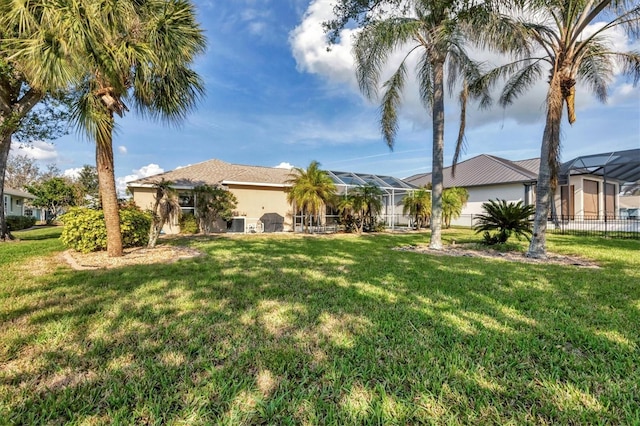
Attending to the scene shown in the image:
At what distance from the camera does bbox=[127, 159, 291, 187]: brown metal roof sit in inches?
657

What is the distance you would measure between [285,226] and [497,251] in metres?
11.8

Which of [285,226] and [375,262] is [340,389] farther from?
[285,226]

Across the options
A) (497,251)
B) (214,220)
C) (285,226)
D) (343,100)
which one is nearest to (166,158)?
(214,220)

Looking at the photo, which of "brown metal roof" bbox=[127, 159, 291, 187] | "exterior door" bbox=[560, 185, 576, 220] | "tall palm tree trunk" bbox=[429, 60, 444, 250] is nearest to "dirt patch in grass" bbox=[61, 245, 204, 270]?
"brown metal roof" bbox=[127, 159, 291, 187]

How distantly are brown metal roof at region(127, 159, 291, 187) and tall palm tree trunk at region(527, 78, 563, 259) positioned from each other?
39.8 ft

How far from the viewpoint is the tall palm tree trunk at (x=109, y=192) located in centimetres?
773

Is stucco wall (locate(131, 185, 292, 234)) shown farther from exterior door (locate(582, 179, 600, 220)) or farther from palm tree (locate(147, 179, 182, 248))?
exterior door (locate(582, 179, 600, 220))

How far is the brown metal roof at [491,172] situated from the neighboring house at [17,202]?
4013cm

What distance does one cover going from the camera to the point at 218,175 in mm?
18859

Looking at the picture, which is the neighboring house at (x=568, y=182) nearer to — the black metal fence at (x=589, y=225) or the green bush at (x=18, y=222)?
the black metal fence at (x=589, y=225)

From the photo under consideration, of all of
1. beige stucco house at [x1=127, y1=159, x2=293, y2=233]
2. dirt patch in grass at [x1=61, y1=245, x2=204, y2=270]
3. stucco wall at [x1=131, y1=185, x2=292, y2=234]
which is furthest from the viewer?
stucco wall at [x1=131, y1=185, x2=292, y2=234]

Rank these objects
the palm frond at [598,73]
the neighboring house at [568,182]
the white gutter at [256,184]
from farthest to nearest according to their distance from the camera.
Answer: the neighboring house at [568,182]
the white gutter at [256,184]
the palm frond at [598,73]

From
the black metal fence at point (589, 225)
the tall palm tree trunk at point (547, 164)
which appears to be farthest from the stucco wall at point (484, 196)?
the tall palm tree trunk at point (547, 164)

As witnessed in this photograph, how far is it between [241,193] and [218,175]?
8.53 ft
